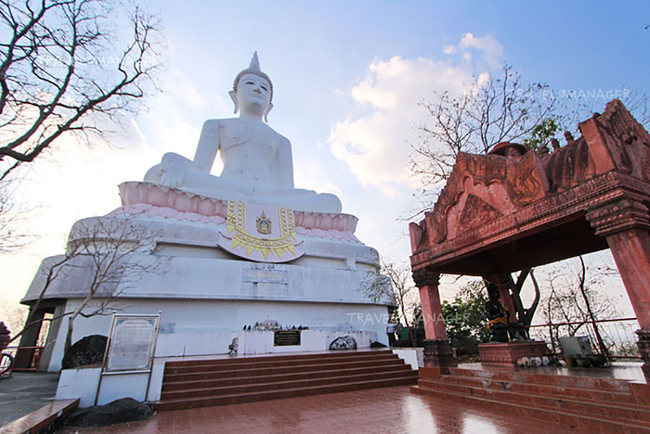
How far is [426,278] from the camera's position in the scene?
245 inches

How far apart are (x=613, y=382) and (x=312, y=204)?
44.5ft

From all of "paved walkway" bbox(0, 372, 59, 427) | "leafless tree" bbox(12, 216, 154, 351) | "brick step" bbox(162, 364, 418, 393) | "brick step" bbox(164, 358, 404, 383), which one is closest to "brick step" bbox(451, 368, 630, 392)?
"brick step" bbox(162, 364, 418, 393)

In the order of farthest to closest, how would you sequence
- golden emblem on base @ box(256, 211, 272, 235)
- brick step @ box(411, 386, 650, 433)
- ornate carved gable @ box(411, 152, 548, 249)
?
golden emblem on base @ box(256, 211, 272, 235)
ornate carved gable @ box(411, 152, 548, 249)
brick step @ box(411, 386, 650, 433)

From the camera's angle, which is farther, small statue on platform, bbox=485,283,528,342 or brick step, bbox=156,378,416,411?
small statue on platform, bbox=485,283,528,342

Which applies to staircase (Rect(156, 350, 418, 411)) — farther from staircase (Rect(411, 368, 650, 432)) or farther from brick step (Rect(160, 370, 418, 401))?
staircase (Rect(411, 368, 650, 432))

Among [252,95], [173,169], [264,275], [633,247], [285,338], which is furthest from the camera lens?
[252,95]

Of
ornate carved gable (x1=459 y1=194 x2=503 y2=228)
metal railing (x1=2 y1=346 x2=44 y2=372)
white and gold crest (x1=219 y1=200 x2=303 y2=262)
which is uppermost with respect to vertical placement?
white and gold crest (x1=219 y1=200 x2=303 y2=262)

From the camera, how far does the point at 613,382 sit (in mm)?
3549

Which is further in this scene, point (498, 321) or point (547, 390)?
point (498, 321)

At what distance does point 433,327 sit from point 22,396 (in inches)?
309

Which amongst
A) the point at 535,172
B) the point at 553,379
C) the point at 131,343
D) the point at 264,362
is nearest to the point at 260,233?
the point at 264,362

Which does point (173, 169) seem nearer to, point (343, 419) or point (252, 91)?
point (252, 91)

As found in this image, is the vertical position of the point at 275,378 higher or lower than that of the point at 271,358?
lower

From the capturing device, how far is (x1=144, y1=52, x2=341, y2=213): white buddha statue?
48.3 ft
